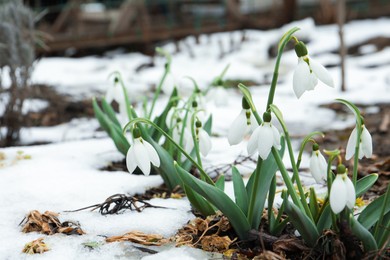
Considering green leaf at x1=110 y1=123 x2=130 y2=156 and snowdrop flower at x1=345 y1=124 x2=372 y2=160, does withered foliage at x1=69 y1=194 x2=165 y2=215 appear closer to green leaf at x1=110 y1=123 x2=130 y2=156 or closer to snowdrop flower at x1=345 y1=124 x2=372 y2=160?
green leaf at x1=110 y1=123 x2=130 y2=156

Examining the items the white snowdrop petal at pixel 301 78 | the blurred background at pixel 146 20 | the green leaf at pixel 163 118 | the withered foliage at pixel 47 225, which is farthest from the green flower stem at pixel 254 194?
the blurred background at pixel 146 20

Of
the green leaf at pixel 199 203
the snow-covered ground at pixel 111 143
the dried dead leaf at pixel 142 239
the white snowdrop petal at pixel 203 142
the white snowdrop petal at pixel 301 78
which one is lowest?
the snow-covered ground at pixel 111 143

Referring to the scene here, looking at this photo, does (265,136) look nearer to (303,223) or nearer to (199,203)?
(303,223)

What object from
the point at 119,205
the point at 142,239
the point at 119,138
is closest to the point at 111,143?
the point at 119,138

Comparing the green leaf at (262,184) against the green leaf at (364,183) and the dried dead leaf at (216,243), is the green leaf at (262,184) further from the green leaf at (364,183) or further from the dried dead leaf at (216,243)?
the green leaf at (364,183)

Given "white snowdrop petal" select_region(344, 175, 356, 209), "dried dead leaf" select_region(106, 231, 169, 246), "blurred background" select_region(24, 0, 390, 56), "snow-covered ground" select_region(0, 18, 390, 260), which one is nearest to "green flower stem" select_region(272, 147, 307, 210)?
"white snowdrop petal" select_region(344, 175, 356, 209)

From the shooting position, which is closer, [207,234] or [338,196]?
[338,196]
